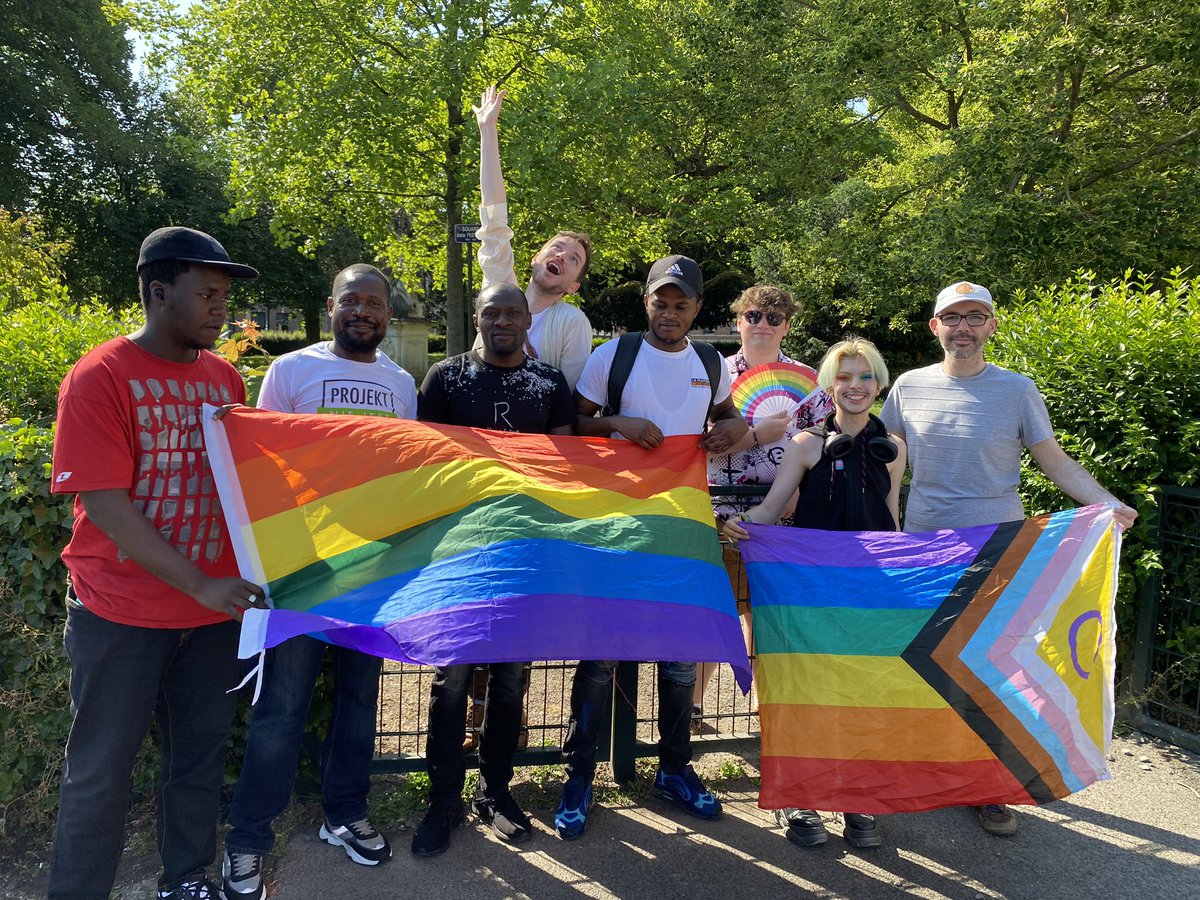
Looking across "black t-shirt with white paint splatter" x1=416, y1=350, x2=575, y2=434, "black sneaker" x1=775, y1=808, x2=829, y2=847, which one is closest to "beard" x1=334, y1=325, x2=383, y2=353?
"black t-shirt with white paint splatter" x1=416, y1=350, x2=575, y2=434

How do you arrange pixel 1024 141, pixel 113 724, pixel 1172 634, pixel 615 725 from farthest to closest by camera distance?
pixel 1024 141, pixel 1172 634, pixel 615 725, pixel 113 724

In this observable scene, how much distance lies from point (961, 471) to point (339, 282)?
9.65 ft

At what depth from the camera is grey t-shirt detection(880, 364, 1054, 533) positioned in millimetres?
3781

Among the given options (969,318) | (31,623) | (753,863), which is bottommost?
(753,863)

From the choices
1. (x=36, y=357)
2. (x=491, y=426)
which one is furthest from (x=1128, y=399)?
(x=36, y=357)

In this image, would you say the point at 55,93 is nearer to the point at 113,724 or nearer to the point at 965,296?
the point at 113,724

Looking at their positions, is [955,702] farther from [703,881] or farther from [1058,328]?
[1058,328]

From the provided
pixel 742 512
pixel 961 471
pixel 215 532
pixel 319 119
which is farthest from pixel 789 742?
pixel 319 119

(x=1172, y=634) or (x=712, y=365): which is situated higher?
(x=712, y=365)

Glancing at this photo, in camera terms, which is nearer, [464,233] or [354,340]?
[354,340]

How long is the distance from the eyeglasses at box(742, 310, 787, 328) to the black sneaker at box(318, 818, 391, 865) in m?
3.16

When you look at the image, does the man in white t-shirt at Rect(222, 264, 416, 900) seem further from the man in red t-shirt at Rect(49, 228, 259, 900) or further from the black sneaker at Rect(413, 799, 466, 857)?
the man in red t-shirt at Rect(49, 228, 259, 900)

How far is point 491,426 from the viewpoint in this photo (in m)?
3.63

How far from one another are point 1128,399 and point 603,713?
11.7ft
